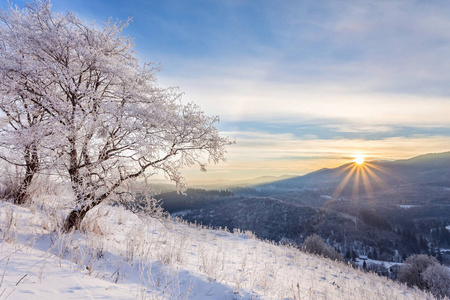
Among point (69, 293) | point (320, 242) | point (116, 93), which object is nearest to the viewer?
point (69, 293)

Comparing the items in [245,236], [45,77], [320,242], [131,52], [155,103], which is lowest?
[320,242]

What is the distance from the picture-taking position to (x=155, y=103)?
7805 mm

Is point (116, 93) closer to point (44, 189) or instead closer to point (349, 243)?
point (44, 189)

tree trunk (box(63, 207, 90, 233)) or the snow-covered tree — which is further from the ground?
the snow-covered tree

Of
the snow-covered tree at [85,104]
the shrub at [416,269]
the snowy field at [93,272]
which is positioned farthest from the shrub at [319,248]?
the snow-covered tree at [85,104]

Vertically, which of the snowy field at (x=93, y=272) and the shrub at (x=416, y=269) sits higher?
the snowy field at (x=93, y=272)

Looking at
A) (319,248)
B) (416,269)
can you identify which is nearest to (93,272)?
(319,248)

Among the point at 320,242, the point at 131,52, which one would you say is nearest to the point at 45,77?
the point at 131,52

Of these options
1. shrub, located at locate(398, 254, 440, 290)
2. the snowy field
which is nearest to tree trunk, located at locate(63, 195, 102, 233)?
the snowy field

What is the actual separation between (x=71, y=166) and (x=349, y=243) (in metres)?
149

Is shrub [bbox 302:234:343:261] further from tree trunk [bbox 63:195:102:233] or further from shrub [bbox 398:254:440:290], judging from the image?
tree trunk [bbox 63:195:102:233]

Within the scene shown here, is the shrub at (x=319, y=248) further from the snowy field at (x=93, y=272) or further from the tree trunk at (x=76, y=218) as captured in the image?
the tree trunk at (x=76, y=218)

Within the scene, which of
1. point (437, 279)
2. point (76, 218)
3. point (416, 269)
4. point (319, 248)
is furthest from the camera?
point (319, 248)

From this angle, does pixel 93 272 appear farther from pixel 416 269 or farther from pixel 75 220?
pixel 416 269
